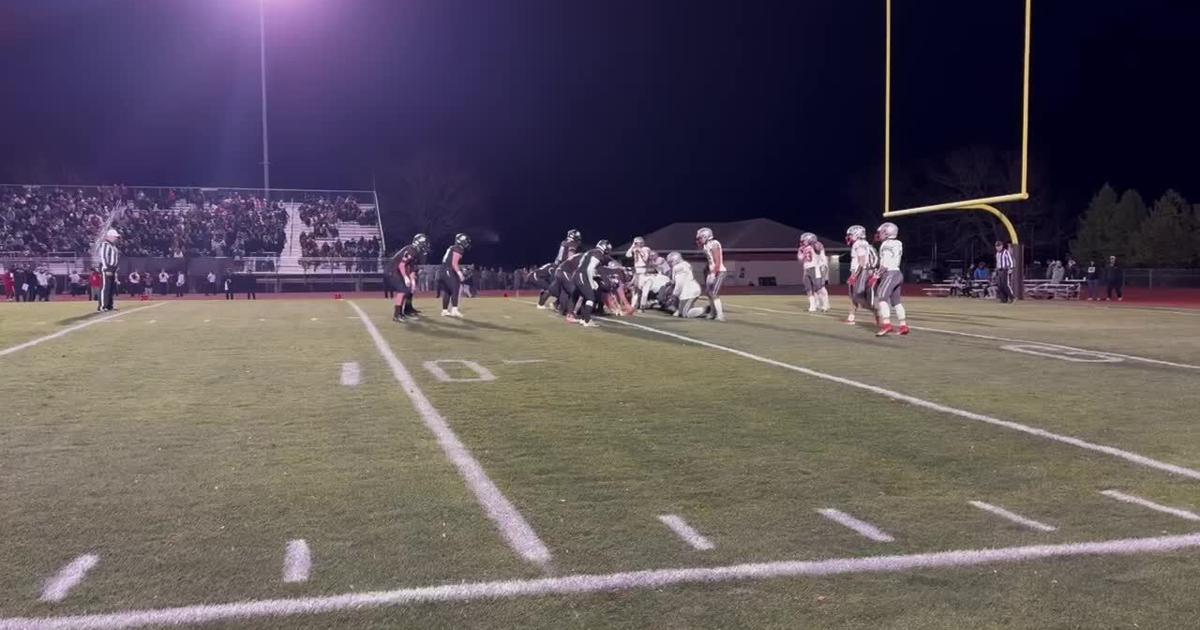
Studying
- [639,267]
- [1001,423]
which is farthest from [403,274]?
[1001,423]

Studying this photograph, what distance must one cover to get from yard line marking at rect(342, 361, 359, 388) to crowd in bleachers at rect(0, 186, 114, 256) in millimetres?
34665

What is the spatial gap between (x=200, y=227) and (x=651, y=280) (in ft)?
97.1

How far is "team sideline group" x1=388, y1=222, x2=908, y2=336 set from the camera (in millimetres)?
14055

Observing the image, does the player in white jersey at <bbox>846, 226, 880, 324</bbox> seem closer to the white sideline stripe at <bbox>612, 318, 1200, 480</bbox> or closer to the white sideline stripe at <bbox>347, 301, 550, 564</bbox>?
the white sideline stripe at <bbox>612, 318, 1200, 480</bbox>

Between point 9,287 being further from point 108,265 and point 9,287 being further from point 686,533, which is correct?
point 686,533

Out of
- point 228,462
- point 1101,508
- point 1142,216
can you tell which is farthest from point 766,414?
point 1142,216

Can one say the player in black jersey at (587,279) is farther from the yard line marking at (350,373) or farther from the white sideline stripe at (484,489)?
the white sideline stripe at (484,489)

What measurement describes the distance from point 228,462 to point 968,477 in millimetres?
4506

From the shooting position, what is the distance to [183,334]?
45.0 ft

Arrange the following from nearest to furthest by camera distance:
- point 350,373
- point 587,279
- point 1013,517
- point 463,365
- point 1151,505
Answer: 1. point 1013,517
2. point 1151,505
3. point 350,373
4. point 463,365
5. point 587,279

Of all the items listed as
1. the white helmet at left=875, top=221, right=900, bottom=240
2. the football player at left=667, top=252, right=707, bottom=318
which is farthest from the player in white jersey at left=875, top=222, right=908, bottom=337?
the football player at left=667, top=252, right=707, bottom=318

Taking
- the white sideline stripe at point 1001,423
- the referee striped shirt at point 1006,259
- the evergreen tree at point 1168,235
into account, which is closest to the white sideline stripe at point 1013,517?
the white sideline stripe at point 1001,423

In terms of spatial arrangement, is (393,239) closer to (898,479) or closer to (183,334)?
(183,334)

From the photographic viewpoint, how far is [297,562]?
144 inches
